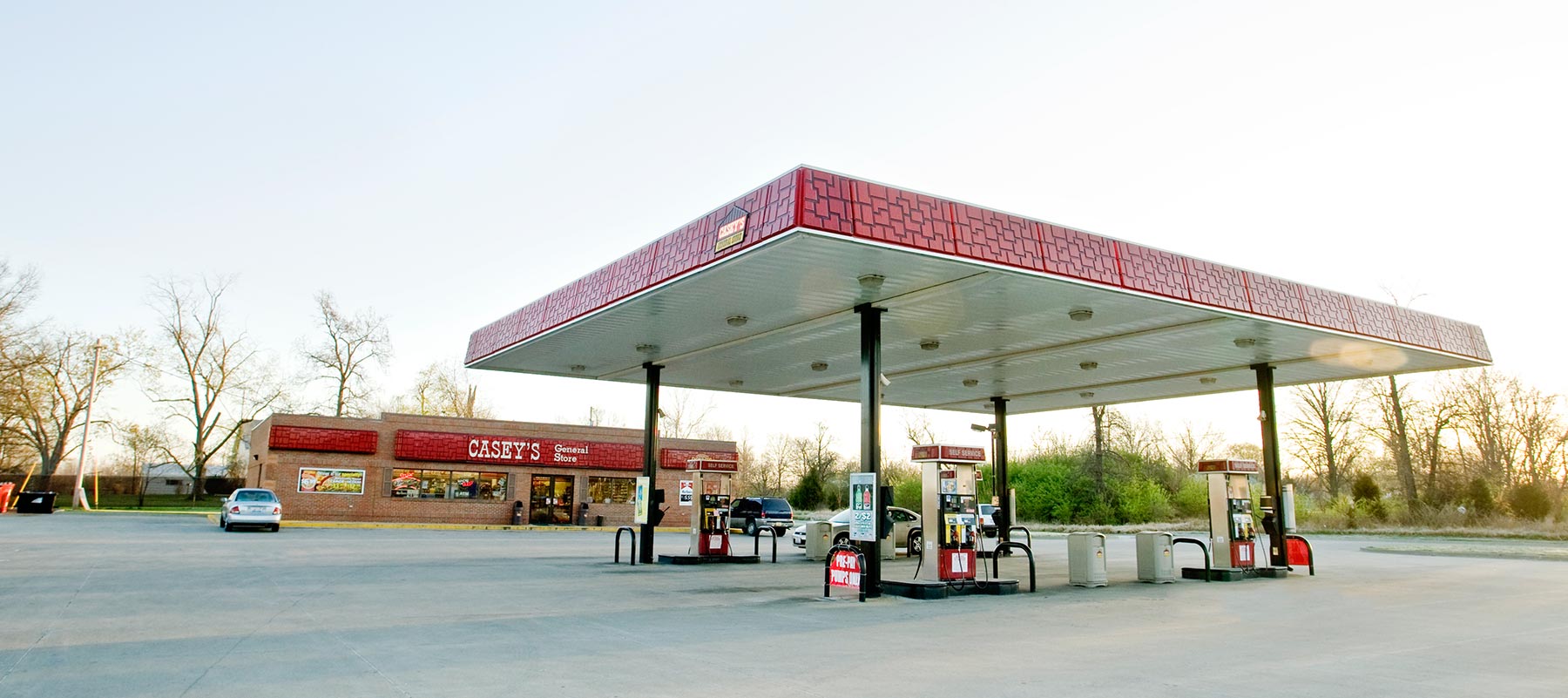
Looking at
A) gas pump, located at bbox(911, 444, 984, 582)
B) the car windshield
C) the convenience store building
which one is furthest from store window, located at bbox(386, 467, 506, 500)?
gas pump, located at bbox(911, 444, 984, 582)

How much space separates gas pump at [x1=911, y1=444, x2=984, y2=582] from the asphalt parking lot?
37.9 inches

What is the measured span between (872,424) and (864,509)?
1.19 m

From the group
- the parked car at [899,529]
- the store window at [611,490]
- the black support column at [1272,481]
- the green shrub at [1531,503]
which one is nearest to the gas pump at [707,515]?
the parked car at [899,529]

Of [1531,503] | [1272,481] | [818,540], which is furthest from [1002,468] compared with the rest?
[1531,503]

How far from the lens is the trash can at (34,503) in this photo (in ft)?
118

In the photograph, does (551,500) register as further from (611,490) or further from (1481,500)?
(1481,500)

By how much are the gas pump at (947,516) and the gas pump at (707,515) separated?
20.6ft

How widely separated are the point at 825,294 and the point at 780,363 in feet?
22.0

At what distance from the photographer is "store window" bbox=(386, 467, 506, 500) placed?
1388 inches

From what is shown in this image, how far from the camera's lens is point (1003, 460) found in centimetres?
2152

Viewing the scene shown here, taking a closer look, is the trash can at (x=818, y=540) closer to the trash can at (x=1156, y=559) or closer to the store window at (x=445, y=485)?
the trash can at (x=1156, y=559)

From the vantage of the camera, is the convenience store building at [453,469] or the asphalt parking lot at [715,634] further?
the convenience store building at [453,469]

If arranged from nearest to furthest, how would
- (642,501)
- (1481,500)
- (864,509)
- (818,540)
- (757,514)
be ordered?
(864,509)
(642,501)
(818,540)
(757,514)
(1481,500)

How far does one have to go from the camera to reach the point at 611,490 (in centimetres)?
3938
